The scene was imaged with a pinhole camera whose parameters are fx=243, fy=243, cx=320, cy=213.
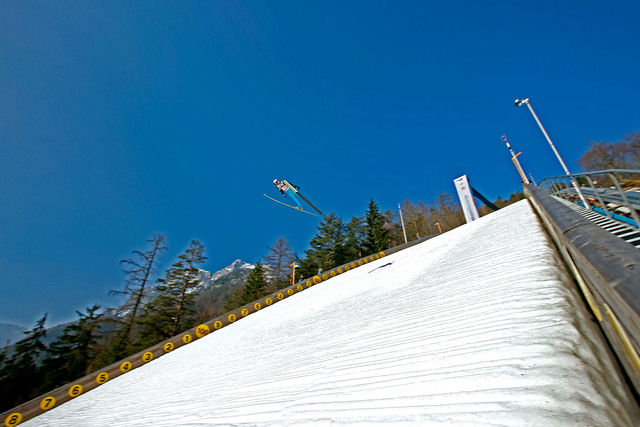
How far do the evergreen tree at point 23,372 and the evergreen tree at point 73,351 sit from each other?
939 mm

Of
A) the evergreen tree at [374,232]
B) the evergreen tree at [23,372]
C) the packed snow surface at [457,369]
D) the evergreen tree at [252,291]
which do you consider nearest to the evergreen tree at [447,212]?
the evergreen tree at [374,232]

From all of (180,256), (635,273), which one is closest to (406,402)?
(635,273)

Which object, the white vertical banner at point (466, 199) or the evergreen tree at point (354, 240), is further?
the evergreen tree at point (354, 240)

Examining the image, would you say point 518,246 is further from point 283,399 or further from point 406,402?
point 283,399

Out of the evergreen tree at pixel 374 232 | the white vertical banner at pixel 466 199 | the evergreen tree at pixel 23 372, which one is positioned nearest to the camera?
the white vertical banner at pixel 466 199

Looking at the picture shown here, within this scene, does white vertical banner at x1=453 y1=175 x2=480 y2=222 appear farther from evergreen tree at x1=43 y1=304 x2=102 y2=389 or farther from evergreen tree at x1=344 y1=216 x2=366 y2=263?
evergreen tree at x1=43 y1=304 x2=102 y2=389

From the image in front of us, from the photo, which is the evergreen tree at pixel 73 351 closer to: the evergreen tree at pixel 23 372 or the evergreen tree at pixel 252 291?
the evergreen tree at pixel 23 372

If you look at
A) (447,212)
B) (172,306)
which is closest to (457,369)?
(172,306)

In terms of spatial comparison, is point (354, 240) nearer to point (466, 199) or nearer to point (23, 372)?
point (466, 199)

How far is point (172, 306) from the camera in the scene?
26.1 metres

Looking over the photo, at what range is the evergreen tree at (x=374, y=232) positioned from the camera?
34.3m

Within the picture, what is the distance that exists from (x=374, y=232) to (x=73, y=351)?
3492cm

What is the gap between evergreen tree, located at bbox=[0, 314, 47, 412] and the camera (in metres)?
20.9

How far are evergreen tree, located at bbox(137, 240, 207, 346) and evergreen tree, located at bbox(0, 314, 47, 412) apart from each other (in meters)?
8.90
